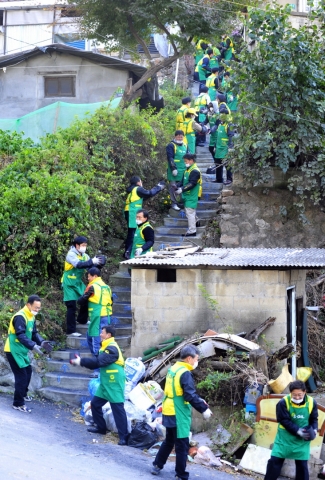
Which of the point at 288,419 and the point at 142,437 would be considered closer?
the point at 288,419

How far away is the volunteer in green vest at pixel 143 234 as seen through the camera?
1359cm

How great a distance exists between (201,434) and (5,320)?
364cm

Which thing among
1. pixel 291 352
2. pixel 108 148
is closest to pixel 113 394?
pixel 291 352

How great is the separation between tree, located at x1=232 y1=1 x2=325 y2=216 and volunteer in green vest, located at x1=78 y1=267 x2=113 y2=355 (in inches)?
200

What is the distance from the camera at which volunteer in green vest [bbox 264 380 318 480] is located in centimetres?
874

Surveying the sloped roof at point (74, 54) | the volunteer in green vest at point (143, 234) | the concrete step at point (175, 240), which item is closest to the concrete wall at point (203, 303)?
the volunteer in green vest at point (143, 234)

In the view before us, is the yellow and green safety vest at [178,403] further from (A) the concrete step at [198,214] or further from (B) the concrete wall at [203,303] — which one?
(A) the concrete step at [198,214]

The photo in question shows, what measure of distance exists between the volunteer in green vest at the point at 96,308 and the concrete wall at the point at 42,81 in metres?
9.29

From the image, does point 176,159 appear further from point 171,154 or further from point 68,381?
point 68,381

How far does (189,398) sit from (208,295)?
11.5 feet

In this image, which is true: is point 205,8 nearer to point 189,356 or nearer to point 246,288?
point 246,288

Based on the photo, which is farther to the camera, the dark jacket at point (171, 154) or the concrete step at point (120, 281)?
the dark jacket at point (171, 154)

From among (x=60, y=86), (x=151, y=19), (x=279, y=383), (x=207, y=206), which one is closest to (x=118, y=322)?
(x=279, y=383)

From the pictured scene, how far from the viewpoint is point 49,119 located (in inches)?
703
